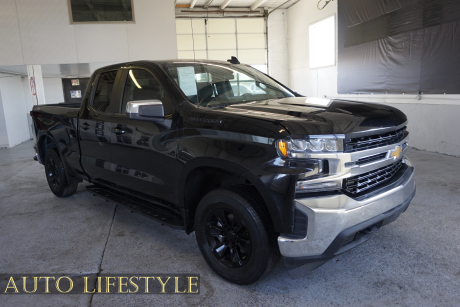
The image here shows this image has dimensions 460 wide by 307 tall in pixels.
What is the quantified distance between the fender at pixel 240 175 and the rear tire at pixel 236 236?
0.38 feet

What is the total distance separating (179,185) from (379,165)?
4.59 ft

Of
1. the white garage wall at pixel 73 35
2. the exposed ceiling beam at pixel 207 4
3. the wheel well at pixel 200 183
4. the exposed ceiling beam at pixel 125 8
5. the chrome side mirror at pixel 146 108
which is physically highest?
the exposed ceiling beam at pixel 207 4

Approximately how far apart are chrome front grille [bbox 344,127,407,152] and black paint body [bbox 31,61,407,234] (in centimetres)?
6

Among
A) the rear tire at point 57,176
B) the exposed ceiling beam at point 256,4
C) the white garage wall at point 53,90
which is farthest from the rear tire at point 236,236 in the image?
the exposed ceiling beam at point 256,4

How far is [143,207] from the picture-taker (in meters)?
3.12

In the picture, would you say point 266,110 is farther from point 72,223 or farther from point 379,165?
point 72,223

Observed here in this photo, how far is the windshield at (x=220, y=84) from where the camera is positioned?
2791 mm

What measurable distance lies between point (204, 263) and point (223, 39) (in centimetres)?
1534

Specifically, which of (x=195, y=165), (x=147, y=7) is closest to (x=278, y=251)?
(x=195, y=165)

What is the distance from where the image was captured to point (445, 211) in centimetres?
371

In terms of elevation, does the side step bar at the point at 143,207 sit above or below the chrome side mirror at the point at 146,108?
below

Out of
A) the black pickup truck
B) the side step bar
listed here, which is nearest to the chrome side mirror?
the black pickup truck

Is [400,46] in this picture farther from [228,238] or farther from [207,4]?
[207,4]

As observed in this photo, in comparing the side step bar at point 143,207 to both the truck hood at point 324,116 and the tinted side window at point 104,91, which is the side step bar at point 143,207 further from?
the truck hood at point 324,116
